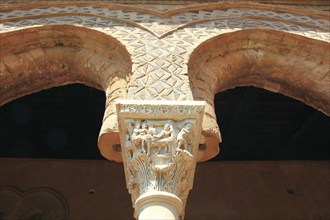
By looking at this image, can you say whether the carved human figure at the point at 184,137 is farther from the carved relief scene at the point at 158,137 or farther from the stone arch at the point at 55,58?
the stone arch at the point at 55,58

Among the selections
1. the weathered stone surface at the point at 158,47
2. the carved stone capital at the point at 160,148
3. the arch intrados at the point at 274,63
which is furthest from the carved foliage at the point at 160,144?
the arch intrados at the point at 274,63

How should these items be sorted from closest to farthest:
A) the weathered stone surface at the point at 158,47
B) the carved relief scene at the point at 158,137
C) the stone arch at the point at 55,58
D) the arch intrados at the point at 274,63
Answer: the carved relief scene at the point at 158,137 < the weathered stone surface at the point at 158,47 < the stone arch at the point at 55,58 < the arch intrados at the point at 274,63

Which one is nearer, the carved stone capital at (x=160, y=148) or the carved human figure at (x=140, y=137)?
the carved stone capital at (x=160, y=148)

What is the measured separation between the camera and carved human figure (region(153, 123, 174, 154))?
13.0 feet

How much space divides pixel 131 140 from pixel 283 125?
169 inches

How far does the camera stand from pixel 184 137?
401 centimetres

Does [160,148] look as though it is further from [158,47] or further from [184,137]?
[158,47]

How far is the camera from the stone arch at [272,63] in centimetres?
527

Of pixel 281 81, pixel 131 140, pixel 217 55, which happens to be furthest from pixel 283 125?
pixel 131 140

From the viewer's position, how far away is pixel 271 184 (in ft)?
25.9

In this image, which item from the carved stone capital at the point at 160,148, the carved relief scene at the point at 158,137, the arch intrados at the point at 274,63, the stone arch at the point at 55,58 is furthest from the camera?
the arch intrados at the point at 274,63

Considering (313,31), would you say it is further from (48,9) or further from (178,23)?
(48,9)

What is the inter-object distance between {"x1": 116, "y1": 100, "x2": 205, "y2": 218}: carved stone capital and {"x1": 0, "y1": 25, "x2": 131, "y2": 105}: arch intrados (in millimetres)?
1152

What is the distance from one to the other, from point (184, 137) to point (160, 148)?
0.21m
